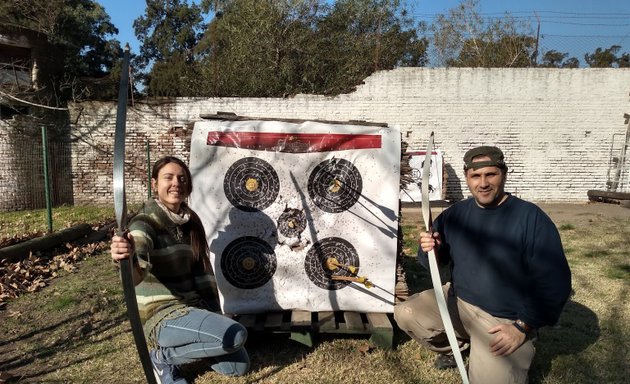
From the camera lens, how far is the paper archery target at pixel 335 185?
3.81 meters

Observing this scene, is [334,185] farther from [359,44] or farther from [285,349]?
[359,44]

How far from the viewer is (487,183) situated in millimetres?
2848

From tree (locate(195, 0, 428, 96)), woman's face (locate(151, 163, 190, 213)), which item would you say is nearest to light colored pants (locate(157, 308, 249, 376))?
woman's face (locate(151, 163, 190, 213))

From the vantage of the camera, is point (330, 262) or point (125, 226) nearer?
point (125, 226)

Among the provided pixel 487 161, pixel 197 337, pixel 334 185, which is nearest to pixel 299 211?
pixel 334 185

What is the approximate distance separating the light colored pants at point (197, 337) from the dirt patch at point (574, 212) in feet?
23.9

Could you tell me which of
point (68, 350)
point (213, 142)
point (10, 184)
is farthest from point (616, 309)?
point (10, 184)

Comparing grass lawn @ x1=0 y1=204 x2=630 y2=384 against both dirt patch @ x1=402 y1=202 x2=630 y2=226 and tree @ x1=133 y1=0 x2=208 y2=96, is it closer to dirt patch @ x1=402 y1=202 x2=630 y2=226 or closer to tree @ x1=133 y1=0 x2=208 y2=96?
dirt patch @ x1=402 y1=202 x2=630 y2=226

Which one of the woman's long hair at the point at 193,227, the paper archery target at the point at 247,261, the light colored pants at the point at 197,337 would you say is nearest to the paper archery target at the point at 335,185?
the paper archery target at the point at 247,261

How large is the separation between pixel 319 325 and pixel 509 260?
1536 millimetres

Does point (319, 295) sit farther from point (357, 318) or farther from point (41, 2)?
point (41, 2)

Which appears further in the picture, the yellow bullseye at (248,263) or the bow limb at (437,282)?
the yellow bullseye at (248,263)

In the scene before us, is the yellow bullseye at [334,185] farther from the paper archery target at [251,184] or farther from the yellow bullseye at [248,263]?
the yellow bullseye at [248,263]

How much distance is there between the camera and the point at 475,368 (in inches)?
113
